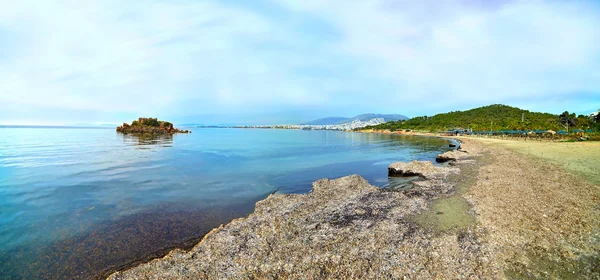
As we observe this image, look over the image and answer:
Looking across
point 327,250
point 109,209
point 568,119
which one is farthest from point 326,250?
point 568,119

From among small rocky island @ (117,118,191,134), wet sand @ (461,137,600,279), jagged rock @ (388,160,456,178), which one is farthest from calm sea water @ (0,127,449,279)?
small rocky island @ (117,118,191,134)

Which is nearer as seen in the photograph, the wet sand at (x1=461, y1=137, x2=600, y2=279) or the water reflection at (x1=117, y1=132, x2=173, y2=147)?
the wet sand at (x1=461, y1=137, x2=600, y2=279)

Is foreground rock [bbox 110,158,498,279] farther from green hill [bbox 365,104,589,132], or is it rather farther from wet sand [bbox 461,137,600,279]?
green hill [bbox 365,104,589,132]

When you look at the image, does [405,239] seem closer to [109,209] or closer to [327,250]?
[327,250]

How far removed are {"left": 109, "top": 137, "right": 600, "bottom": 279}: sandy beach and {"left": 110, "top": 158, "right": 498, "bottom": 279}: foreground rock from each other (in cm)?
2

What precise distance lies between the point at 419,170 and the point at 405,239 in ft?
38.9

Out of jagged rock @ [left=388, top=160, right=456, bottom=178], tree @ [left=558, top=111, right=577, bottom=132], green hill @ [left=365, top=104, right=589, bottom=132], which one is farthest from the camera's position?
green hill @ [left=365, top=104, right=589, bottom=132]

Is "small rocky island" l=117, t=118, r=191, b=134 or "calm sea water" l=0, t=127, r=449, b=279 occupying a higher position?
"small rocky island" l=117, t=118, r=191, b=134

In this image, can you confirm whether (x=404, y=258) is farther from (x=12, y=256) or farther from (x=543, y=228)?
(x=12, y=256)

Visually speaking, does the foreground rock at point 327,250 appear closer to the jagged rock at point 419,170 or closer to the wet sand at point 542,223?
the wet sand at point 542,223

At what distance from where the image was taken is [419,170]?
56.6 feet

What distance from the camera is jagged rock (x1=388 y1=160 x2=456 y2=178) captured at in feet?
53.6

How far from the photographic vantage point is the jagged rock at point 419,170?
643 inches

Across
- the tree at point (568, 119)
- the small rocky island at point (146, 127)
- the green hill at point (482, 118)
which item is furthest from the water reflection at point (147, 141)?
the green hill at point (482, 118)
